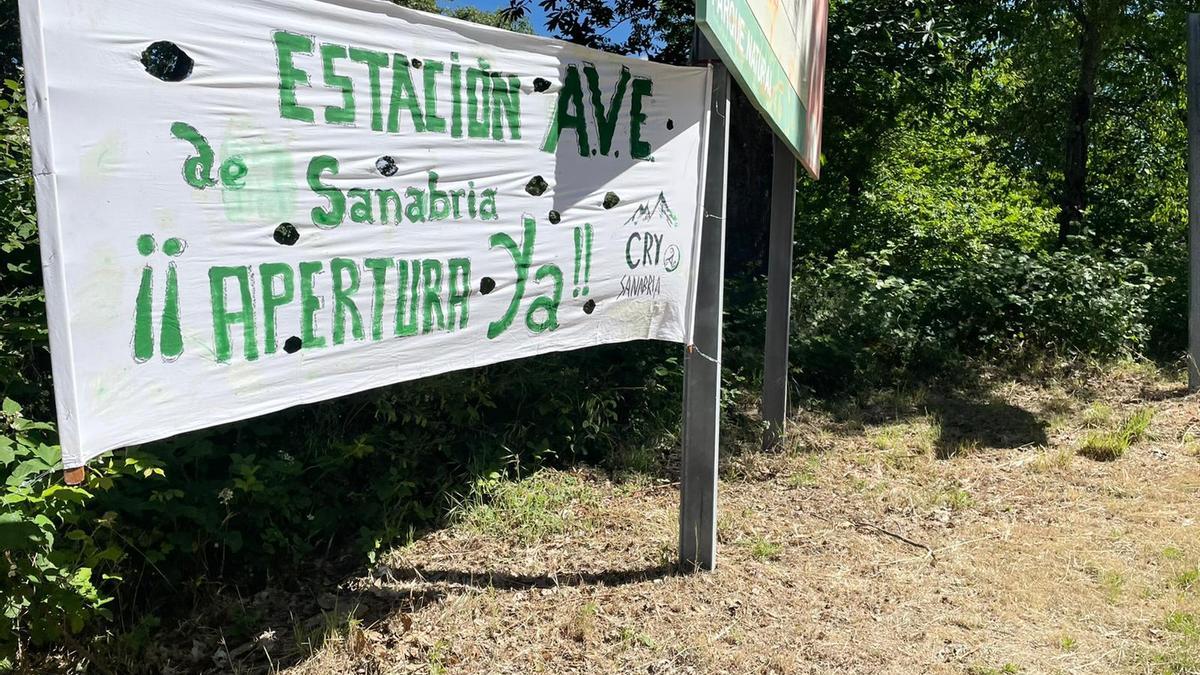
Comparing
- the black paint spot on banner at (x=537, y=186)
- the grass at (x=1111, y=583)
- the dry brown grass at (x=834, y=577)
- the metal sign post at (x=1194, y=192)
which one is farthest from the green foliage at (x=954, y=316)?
the black paint spot on banner at (x=537, y=186)

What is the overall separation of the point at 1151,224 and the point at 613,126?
1217 cm

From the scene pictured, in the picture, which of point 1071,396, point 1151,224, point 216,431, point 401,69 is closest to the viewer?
point 401,69

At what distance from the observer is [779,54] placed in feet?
12.0

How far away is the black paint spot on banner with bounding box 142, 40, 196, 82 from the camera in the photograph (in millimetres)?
1938

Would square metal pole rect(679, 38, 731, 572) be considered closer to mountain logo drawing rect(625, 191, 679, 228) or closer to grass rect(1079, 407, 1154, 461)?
mountain logo drawing rect(625, 191, 679, 228)

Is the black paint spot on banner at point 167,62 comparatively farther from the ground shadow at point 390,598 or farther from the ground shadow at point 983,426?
the ground shadow at point 983,426

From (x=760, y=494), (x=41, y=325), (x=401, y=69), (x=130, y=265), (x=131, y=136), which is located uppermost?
(x=401, y=69)

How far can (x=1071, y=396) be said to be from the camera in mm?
6629

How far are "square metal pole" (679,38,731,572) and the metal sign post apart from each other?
201 inches

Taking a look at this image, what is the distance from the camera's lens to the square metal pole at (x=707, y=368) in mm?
3625

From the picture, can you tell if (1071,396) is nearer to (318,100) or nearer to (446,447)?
(446,447)

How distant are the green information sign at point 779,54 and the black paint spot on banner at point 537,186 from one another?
736 mm

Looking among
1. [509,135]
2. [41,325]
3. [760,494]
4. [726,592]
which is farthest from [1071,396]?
[41,325]

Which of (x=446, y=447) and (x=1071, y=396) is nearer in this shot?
(x=446, y=447)
